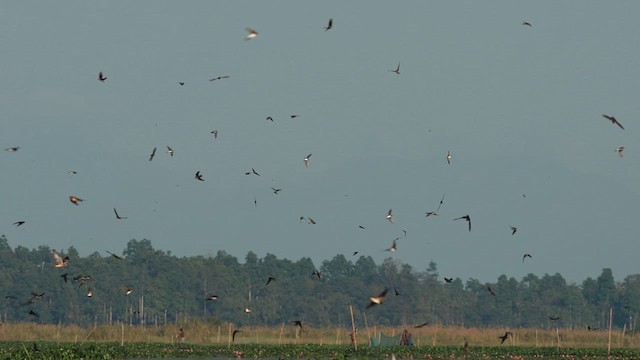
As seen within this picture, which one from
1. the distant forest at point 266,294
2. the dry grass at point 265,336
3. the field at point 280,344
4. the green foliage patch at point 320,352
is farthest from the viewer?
the distant forest at point 266,294

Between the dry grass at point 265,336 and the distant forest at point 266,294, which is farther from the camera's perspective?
the distant forest at point 266,294

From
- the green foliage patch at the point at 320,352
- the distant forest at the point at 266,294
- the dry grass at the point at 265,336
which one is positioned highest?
the distant forest at the point at 266,294

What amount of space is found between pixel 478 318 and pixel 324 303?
2800 cm

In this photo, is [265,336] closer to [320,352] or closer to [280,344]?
[280,344]

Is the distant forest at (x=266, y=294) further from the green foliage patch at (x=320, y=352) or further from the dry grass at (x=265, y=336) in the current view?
the green foliage patch at (x=320, y=352)

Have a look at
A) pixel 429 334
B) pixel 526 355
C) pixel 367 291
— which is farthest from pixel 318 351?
pixel 367 291

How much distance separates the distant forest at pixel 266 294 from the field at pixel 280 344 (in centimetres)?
5548

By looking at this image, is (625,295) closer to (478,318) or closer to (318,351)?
(478,318)

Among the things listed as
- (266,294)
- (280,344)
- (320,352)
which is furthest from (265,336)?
(266,294)

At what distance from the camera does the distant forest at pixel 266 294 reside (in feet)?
511

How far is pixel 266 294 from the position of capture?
568 feet

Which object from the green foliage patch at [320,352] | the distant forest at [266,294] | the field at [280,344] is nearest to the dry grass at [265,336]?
the field at [280,344]

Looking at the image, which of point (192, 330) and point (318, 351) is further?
point (192, 330)

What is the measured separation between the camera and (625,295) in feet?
570
